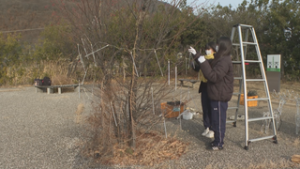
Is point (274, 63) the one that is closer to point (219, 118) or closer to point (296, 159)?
point (219, 118)

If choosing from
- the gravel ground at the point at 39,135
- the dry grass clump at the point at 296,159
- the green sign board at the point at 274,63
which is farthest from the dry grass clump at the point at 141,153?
the green sign board at the point at 274,63

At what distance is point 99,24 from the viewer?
3469mm

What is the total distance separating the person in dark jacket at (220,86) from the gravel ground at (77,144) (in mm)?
367

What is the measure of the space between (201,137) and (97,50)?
2.43 meters

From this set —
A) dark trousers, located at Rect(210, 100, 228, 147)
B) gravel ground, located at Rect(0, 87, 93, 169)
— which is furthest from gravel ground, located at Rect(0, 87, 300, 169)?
dark trousers, located at Rect(210, 100, 228, 147)

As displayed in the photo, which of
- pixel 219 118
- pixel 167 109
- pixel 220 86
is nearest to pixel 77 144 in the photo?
pixel 167 109

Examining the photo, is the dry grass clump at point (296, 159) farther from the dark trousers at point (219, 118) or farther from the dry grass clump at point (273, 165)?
the dark trousers at point (219, 118)

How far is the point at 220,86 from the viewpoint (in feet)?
12.5

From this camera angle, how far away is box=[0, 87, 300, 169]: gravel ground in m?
3.54

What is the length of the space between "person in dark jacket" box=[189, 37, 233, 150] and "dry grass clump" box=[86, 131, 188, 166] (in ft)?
1.95

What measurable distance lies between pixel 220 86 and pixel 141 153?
4.91ft

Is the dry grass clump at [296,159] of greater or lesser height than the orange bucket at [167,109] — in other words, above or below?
below

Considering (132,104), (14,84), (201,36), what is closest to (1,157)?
(132,104)

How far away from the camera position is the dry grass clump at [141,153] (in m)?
3.51
